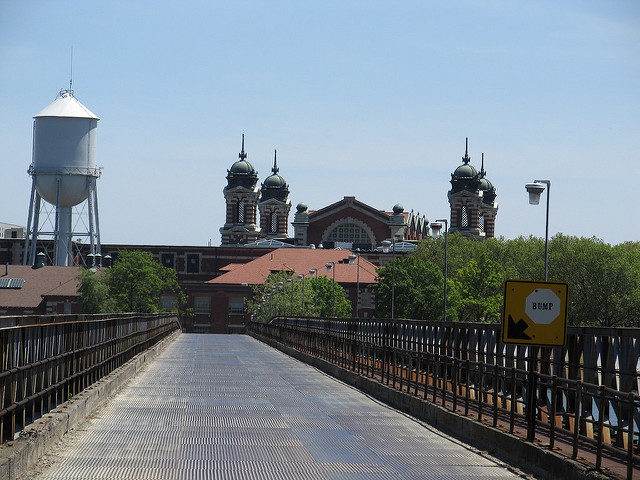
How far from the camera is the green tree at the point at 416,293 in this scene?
343ft

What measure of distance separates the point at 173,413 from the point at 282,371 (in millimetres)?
17107

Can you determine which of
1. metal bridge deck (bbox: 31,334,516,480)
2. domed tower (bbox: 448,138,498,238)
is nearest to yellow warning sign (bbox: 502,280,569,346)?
metal bridge deck (bbox: 31,334,516,480)

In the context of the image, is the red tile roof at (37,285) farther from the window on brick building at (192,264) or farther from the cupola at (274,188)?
the cupola at (274,188)

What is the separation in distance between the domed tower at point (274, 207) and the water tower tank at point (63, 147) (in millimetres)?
60213

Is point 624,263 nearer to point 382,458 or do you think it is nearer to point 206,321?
point 206,321

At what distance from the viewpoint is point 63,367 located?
56.3ft

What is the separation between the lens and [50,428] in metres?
14.1

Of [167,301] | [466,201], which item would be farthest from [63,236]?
[466,201]

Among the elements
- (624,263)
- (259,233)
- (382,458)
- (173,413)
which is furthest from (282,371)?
(259,233)

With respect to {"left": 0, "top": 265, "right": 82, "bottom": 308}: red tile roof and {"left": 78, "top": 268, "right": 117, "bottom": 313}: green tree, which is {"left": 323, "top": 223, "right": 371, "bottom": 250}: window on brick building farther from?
{"left": 78, "top": 268, "right": 117, "bottom": 313}: green tree

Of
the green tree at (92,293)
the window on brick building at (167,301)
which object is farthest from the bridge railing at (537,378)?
the window on brick building at (167,301)

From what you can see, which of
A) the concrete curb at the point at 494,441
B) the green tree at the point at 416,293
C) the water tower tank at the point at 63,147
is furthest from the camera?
the water tower tank at the point at 63,147

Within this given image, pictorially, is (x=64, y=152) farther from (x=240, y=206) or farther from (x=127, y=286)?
(x=240, y=206)

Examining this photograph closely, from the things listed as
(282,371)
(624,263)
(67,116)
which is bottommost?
(282,371)
